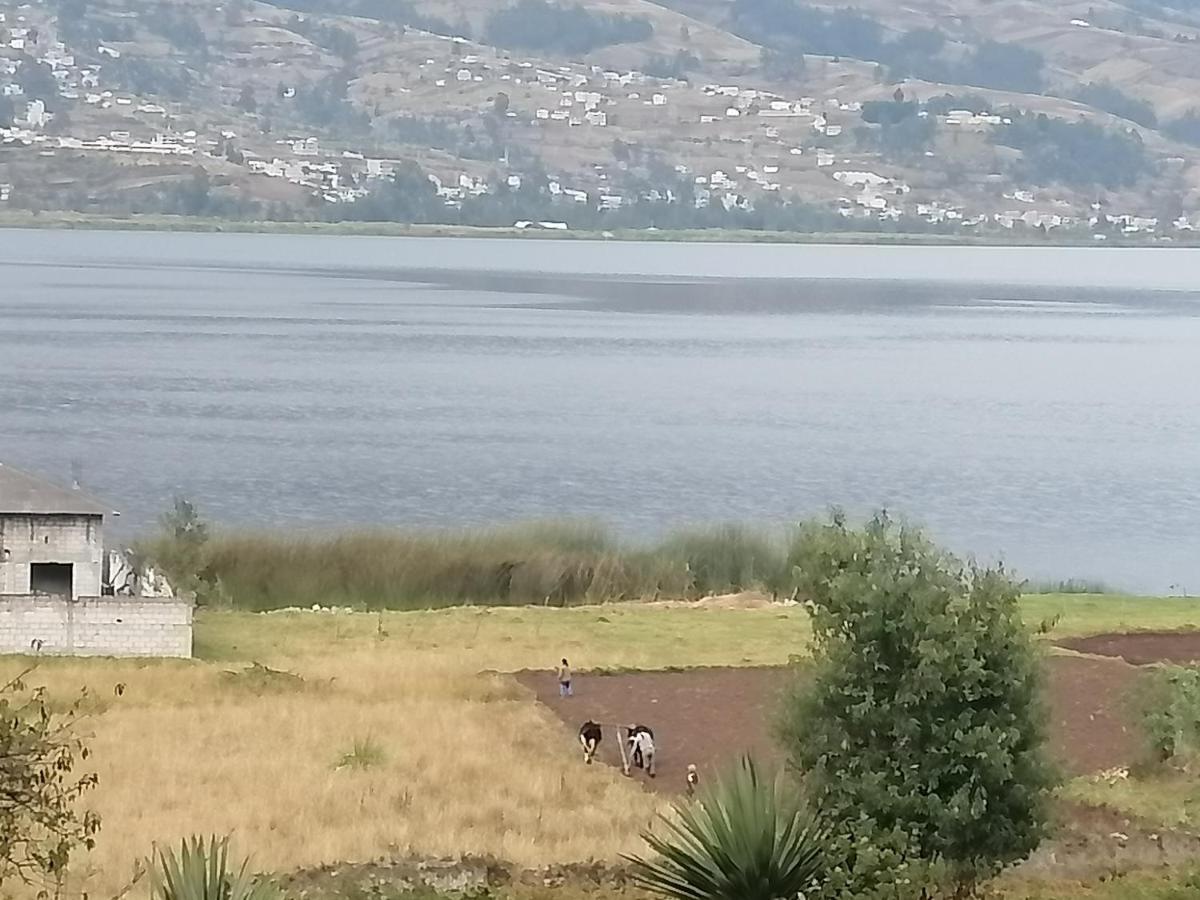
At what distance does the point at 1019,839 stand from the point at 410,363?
3244 inches

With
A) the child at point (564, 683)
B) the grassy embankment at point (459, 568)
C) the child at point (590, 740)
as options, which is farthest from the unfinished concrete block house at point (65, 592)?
the child at point (590, 740)

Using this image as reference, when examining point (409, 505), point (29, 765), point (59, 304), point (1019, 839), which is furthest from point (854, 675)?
point (59, 304)

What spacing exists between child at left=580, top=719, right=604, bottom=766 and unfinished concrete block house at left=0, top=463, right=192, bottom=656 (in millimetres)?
8120

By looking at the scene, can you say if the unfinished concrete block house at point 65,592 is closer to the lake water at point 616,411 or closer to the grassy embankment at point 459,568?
the grassy embankment at point 459,568

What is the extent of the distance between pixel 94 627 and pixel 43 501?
312 cm

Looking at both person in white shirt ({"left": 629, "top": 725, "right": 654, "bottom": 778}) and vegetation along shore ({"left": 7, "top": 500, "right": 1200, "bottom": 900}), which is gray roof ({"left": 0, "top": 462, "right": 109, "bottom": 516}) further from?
person in white shirt ({"left": 629, "top": 725, "right": 654, "bottom": 778})

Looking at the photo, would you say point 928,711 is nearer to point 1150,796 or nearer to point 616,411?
point 1150,796

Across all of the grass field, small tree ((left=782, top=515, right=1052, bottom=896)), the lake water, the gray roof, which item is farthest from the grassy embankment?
small tree ((left=782, top=515, right=1052, bottom=896))

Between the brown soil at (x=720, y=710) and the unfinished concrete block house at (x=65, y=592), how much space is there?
529 cm

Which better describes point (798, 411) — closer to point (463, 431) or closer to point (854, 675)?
point (463, 431)

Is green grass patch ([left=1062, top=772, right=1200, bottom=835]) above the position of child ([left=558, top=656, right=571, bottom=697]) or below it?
above

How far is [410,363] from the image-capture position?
9475 cm

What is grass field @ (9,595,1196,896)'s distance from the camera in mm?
17469

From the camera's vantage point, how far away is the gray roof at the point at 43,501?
29.5m
